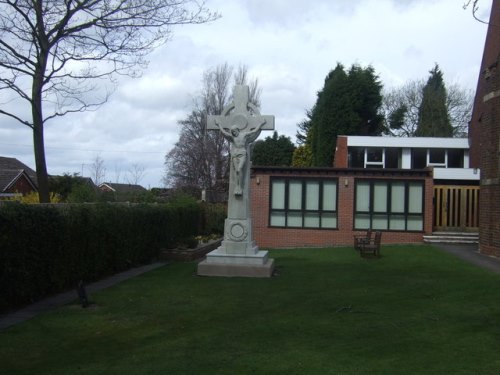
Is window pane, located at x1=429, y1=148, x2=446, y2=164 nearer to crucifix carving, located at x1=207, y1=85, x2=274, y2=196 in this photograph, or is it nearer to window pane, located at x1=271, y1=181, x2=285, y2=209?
window pane, located at x1=271, y1=181, x2=285, y2=209

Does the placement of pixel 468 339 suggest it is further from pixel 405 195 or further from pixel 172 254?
pixel 405 195

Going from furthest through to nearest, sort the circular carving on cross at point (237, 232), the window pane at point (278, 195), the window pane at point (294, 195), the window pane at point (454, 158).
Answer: the window pane at point (454, 158) → the window pane at point (278, 195) → the window pane at point (294, 195) → the circular carving on cross at point (237, 232)

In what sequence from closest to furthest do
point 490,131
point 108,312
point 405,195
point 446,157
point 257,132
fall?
point 108,312
point 257,132
point 490,131
point 405,195
point 446,157

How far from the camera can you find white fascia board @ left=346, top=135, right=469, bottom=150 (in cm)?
3294

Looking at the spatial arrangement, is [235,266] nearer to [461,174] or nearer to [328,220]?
[328,220]

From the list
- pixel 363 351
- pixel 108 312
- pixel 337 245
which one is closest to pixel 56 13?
pixel 108 312

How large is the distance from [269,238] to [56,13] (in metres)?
13.4

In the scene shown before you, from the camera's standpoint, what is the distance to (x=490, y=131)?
17.2 meters

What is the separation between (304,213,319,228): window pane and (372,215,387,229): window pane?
245 cm

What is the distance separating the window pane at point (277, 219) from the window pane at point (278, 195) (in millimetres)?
313

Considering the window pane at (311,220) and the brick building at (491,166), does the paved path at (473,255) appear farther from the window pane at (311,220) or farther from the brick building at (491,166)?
the window pane at (311,220)

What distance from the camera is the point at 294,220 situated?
2470 centimetres

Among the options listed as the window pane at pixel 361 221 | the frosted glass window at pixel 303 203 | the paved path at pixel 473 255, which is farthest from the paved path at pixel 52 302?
the window pane at pixel 361 221

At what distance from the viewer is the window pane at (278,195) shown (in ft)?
81.1
